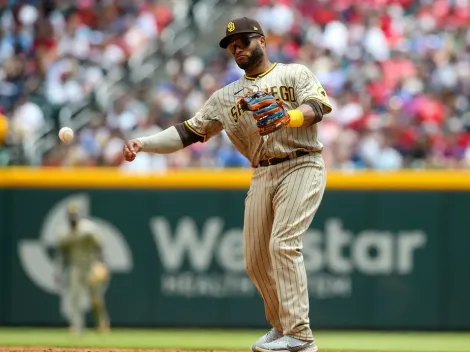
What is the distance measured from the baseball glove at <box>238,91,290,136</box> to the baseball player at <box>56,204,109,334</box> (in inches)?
283

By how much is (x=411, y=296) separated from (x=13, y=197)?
5697mm

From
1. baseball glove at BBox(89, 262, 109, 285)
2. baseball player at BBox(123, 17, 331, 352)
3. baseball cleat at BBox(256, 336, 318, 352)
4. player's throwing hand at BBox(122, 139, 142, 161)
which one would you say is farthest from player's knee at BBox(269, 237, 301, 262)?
baseball glove at BBox(89, 262, 109, 285)

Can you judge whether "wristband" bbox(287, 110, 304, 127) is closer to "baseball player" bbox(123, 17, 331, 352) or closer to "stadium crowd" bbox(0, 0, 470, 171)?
"baseball player" bbox(123, 17, 331, 352)

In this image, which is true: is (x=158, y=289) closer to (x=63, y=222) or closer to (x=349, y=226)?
(x=63, y=222)

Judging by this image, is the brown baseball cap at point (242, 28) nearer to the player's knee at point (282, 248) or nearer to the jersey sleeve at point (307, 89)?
the jersey sleeve at point (307, 89)

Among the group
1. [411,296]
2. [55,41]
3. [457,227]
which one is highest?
[55,41]

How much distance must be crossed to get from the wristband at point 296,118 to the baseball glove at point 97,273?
7.30m

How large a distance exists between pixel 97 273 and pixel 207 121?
6441mm

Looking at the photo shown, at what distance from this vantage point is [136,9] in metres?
17.3

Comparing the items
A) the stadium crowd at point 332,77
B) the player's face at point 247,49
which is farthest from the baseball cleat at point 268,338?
the stadium crowd at point 332,77

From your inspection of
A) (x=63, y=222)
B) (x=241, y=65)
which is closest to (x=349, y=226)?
(x=63, y=222)

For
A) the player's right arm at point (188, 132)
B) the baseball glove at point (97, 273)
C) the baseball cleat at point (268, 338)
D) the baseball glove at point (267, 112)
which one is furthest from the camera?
the baseball glove at point (97, 273)

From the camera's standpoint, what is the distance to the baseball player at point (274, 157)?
7.21 m

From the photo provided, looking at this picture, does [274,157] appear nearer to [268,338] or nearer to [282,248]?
[282,248]
